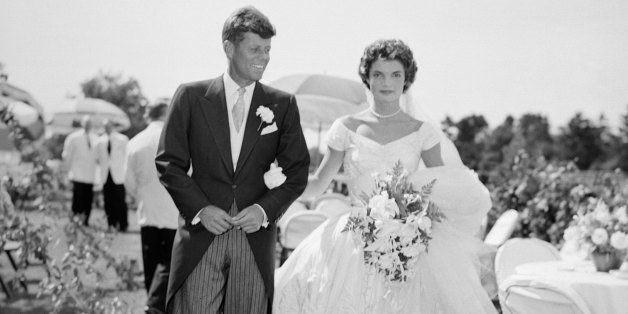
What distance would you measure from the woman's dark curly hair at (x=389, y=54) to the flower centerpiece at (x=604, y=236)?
1576 millimetres

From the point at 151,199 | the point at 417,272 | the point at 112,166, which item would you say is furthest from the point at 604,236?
the point at 112,166

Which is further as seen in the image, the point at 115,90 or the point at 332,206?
the point at 115,90

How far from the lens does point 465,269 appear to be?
377 cm

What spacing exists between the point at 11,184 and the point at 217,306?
4205mm

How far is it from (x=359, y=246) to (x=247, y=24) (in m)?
1.34

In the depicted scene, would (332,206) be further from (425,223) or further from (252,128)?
(252,128)

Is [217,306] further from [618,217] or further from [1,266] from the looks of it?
[1,266]

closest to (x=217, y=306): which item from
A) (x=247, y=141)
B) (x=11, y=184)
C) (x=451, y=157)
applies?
(x=247, y=141)

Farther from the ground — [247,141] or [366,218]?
[247,141]

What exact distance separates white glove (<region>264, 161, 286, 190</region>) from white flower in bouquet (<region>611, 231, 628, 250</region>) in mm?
2338

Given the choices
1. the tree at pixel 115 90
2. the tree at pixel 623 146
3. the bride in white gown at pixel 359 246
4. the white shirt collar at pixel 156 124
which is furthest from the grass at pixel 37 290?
the tree at pixel 623 146

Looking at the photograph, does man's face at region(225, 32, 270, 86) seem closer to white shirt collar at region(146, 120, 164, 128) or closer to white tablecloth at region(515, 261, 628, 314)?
white tablecloth at region(515, 261, 628, 314)

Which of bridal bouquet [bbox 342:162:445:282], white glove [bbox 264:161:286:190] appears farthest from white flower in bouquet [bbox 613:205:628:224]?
white glove [bbox 264:161:286:190]

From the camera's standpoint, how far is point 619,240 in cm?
437
